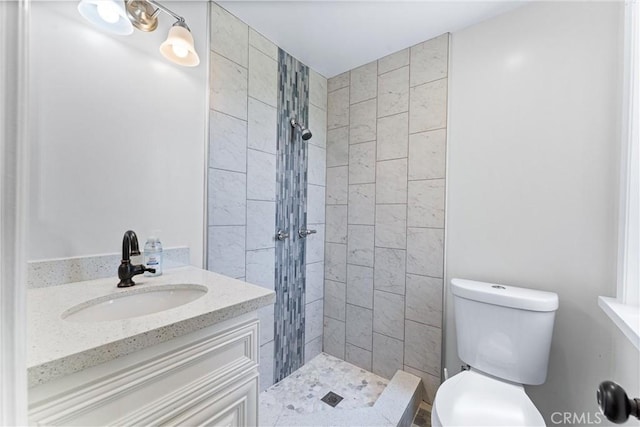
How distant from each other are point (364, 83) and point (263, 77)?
2.44ft

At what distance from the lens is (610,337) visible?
112 cm

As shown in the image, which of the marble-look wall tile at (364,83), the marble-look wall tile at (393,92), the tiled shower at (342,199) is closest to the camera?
the tiled shower at (342,199)

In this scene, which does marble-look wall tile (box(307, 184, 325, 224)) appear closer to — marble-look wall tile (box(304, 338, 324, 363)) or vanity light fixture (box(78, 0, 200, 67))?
marble-look wall tile (box(304, 338, 324, 363))

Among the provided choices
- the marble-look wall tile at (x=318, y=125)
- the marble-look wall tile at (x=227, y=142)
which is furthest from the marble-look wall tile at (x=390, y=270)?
the marble-look wall tile at (x=227, y=142)

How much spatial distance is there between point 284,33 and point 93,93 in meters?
1.09

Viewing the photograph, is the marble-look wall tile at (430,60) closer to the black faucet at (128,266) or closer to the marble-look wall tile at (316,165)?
the marble-look wall tile at (316,165)

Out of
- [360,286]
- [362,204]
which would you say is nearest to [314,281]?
[360,286]

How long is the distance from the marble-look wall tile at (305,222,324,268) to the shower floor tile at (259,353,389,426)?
78cm

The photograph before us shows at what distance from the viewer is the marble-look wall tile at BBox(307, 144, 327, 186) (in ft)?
6.51

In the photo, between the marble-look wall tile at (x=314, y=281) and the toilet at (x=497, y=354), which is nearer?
the toilet at (x=497, y=354)

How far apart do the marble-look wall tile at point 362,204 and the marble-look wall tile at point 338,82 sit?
80 cm

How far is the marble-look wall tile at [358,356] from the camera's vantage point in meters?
1.89

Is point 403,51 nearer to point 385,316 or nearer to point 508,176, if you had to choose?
point 508,176

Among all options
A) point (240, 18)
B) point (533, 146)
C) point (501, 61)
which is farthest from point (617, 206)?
point (240, 18)
